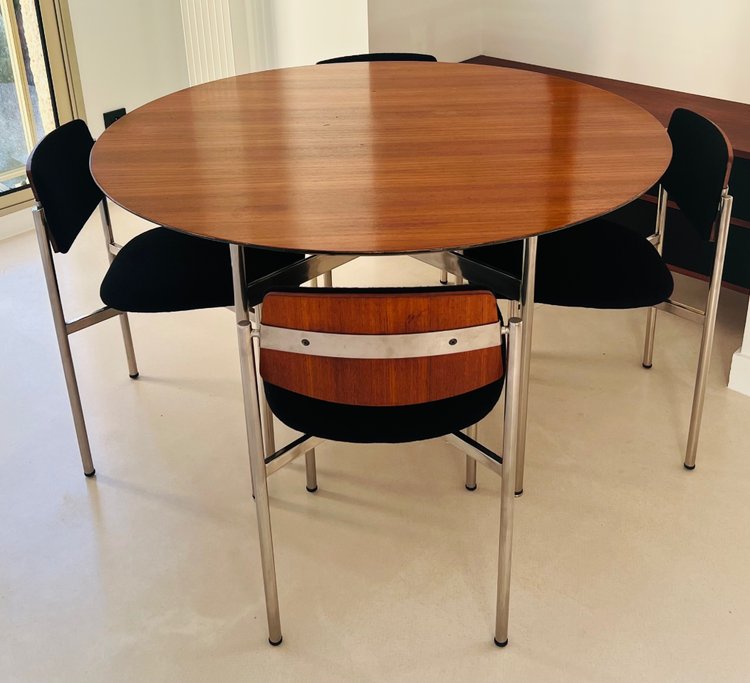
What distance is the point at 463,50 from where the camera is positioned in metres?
3.75

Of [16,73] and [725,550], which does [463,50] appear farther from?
[725,550]

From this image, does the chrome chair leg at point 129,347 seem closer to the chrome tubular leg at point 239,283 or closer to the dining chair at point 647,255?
the chrome tubular leg at point 239,283

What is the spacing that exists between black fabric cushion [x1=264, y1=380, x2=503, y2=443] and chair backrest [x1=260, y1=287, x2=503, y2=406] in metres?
0.12

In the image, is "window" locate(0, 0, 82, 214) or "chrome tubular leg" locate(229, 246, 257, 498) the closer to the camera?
"chrome tubular leg" locate(229, 246, 257, 498)

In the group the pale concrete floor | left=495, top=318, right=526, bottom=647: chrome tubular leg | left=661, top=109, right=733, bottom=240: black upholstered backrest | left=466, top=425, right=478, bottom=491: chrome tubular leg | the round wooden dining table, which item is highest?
the round wooden dining table

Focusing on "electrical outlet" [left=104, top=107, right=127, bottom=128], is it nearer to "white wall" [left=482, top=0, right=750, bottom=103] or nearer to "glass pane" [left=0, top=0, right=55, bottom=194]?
"glass pane" [left=0, top=0, right=55, bottom=194]

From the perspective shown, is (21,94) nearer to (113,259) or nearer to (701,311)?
(113,259)

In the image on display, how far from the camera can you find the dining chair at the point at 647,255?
2049 mm

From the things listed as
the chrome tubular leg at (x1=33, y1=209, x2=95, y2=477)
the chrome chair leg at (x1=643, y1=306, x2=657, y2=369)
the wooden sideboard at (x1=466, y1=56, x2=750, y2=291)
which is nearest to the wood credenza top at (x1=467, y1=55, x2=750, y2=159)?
the wooden sideboard at (x1=466, y1=56, x2=750, y2=291)

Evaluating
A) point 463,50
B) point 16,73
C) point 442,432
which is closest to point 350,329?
point 442,432

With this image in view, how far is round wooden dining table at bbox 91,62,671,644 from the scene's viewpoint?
1.65 metres

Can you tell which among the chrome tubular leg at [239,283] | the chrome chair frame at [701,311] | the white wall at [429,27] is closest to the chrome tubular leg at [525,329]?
the chrome chair frame at [701,311]

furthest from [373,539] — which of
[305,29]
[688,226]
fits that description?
[305,29]

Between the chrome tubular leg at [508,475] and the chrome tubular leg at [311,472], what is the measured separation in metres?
0.57
